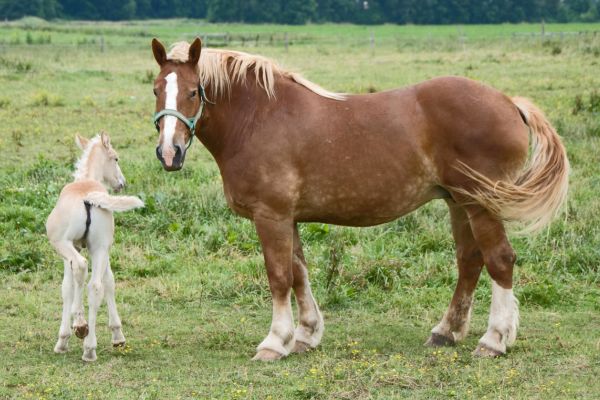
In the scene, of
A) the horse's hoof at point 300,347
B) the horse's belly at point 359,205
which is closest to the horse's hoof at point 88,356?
the horse's hoof at point 300,347

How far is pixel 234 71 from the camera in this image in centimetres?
677

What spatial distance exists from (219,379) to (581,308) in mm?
3367

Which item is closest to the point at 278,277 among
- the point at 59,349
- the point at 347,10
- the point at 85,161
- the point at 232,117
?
the point at 232,117

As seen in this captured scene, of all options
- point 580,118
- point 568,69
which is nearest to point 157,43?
point 580,118

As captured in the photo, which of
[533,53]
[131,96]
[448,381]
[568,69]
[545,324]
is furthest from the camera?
[533,53]

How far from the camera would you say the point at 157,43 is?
6.40 m

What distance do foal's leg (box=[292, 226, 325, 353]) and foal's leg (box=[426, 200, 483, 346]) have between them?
0.84 meters

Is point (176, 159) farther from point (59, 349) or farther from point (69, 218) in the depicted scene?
point (59, 349)

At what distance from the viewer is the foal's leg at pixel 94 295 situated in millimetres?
6484

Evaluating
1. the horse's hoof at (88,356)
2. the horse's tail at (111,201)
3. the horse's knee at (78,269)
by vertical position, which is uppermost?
the horse's tail at (111,201)

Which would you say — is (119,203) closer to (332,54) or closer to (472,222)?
(472,222)

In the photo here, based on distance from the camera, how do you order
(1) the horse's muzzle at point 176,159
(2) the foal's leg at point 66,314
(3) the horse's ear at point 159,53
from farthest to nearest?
1. (2) the foal's leg at point 66,314
2. (3) the horse's ear at point 159,53
3. (1) the horse's muzzle at point 176,159

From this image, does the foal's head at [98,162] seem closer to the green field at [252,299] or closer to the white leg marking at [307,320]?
the green field at [252,299]

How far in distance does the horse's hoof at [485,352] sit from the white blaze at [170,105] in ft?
8.50
